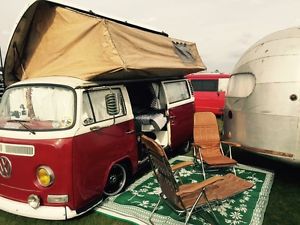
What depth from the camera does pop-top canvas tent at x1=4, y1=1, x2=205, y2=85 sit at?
15.8 ft

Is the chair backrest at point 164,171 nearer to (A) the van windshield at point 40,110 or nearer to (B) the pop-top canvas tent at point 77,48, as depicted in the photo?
(A) the van windshield at point 40,110

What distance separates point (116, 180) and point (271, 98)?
350 cm

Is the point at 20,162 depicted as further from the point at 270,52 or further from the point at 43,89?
the point at 270,52

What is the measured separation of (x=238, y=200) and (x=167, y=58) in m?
3.45

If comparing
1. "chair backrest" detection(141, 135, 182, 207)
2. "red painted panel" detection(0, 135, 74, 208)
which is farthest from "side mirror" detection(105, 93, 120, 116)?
"red painted panel" detection(0, 135, 74, 208)

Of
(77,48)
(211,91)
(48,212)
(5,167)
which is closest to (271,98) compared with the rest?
(77,48)

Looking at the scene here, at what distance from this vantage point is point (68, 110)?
4.50m

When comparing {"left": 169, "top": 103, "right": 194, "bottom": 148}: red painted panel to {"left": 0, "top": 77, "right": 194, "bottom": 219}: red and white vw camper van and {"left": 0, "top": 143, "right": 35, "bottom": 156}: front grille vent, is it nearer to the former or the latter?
{"left": 0, "top": 77, "right": 194, "bottom": 219}: red and white vw camper van

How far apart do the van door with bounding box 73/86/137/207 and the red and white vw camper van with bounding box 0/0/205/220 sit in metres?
0.02

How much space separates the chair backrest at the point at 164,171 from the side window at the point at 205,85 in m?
10.6

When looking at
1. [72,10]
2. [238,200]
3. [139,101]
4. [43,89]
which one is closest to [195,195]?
[238,200]

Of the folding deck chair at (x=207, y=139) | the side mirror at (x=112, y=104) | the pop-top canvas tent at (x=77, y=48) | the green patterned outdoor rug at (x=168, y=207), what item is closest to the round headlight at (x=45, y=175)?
the green patterned outdoor rug at (x=168, y=207)

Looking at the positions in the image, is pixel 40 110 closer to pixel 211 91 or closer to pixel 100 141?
pixel 100 141

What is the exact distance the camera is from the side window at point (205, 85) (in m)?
14.4
